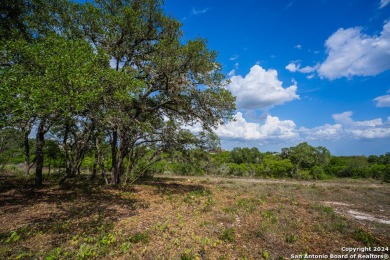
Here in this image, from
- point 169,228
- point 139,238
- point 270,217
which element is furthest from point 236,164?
point 139,238

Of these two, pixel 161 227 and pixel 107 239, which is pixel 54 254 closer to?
pixel 107 239

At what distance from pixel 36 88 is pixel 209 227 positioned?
7.86 meters

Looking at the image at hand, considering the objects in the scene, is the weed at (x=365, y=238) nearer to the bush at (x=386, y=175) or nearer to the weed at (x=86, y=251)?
the weed at (x=86, y=251)

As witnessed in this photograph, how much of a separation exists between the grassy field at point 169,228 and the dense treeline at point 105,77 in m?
3.58

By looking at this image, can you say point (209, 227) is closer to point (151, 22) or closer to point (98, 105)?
point (98, 105)

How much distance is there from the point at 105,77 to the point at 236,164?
37.3m

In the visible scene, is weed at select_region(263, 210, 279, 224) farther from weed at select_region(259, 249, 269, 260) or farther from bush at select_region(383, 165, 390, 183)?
bush at select_region(383, 165, 390, 183)

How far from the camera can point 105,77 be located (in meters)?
8.62

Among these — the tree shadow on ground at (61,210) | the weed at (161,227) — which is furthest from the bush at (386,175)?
the weed at (161,227)

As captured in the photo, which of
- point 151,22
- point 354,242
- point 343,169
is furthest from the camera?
point 343,169

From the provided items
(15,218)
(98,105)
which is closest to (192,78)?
(98,105)

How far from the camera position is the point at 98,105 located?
9.24 m

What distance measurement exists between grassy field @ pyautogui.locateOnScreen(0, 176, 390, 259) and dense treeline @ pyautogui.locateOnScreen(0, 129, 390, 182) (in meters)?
4.61

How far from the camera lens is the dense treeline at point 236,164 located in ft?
52.2
